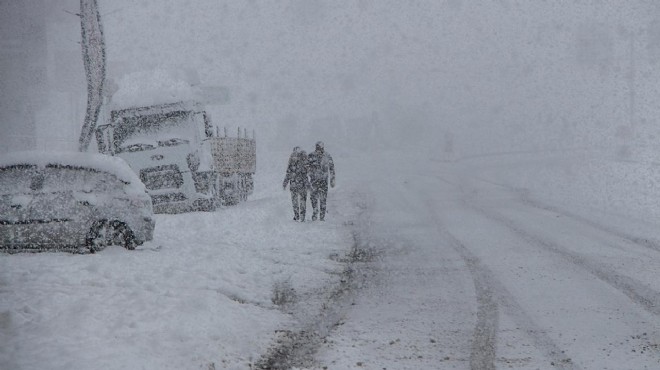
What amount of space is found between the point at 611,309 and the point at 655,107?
6905cm

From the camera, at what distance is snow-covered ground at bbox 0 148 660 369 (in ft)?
15.9

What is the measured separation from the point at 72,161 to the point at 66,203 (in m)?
0.76

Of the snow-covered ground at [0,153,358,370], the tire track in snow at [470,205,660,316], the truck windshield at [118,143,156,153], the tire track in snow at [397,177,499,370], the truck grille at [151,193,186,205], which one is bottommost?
the tire track in snow at [470,205,660,316]

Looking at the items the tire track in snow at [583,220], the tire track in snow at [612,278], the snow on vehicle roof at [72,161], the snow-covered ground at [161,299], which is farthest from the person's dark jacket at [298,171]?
the tire track in snow at [583,220]

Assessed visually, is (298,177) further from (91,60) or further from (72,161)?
(91,60)

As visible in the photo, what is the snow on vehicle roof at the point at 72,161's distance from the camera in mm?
9328

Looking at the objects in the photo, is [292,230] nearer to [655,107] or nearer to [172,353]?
[172,353]

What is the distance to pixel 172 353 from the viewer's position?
4.75 meters

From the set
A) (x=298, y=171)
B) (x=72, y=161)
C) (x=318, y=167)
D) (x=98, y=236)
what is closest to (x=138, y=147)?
(x=298, y=171)

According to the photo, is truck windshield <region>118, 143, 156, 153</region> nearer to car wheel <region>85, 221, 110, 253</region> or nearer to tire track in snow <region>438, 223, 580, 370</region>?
car wheel <region>85, 221, 110, 253</region>

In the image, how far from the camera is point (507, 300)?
674cm

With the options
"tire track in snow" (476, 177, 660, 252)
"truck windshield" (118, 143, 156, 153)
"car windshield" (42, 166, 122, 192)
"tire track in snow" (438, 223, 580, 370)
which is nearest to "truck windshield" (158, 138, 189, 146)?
"truck windshield" (118, 143, 156, 153)

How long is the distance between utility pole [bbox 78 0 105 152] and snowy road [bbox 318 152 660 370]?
1119 cm

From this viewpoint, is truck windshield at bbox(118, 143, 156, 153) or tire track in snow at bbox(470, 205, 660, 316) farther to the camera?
truck windshield at bbox(118, 143, 156, 153)
